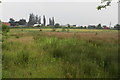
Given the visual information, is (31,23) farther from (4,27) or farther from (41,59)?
(41,59)

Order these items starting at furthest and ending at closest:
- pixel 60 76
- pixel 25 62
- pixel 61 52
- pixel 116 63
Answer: pixel 61 52 → pixel 25 62 → pixel 116 63 → pixel 60 76

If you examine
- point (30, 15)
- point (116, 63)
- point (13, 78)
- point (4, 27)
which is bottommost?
point (13, 78)

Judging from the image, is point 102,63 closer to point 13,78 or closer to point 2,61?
point 13,78

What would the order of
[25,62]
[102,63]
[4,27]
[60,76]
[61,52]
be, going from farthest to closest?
[4,27] < [61,52] < [25,62] < [102,63] < [60,76]

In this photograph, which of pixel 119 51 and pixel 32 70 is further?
pixel 119 51

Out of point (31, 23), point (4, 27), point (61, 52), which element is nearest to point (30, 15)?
point (31, 23)

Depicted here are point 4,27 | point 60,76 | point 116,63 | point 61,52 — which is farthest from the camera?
point 4,27

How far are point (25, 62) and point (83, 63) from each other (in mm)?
2035

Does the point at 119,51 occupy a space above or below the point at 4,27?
below

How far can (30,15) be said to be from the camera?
108m

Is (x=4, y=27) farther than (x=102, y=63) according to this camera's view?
Yes

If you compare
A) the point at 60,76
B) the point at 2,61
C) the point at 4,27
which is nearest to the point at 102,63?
the point at 60,76

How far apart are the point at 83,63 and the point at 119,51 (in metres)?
1.70

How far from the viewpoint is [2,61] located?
5961mm
